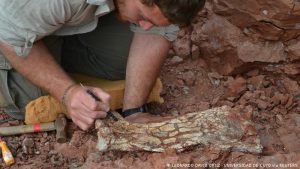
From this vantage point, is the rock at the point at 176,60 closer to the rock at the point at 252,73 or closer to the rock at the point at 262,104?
the rock at the point at 252,73

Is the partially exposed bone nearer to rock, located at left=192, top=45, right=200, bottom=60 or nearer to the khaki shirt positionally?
the khaki shirt

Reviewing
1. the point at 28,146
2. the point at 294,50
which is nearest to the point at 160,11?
the point at 28,146

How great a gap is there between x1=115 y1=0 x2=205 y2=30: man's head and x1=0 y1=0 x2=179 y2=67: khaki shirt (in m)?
0.11

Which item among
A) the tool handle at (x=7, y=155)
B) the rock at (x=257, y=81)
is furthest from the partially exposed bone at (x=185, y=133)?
the rock at (x=257, y=81)

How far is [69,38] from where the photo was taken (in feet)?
10.4

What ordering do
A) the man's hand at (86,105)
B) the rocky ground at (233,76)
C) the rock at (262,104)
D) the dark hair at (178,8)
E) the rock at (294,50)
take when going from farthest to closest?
the rock at (294,50), the rock at (262,104), the rocky ground at (233,76), the man's hand at (86,105), the dark hair at (178,8)

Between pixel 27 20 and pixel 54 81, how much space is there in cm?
39

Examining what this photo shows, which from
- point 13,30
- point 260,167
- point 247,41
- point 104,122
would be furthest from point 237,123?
point 13,30

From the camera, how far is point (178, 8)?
2285 mm

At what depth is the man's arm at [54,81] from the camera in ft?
8.27

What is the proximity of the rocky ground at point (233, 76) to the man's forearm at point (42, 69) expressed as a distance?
285 mm

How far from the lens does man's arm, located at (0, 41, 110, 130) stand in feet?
8.27

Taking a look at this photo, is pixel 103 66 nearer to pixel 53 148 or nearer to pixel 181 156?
pixel 53 148

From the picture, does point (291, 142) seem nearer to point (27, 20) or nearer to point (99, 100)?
point (99, 100)
